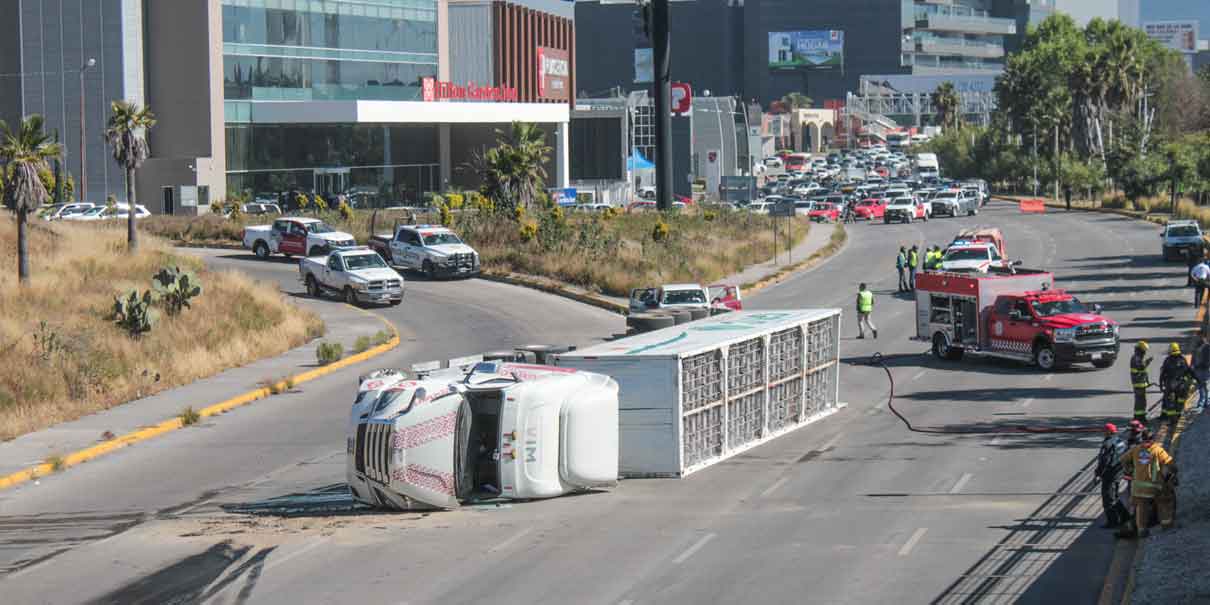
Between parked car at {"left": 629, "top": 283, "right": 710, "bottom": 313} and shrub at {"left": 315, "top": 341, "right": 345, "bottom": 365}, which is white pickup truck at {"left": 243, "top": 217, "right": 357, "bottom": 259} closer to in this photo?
parked car at {"left": 629, "top": 283, "right": 710, "bottom": 313}

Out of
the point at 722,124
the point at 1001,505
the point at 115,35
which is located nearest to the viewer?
the point at 1001,505

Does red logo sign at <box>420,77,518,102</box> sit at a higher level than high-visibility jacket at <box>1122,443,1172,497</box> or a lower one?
higher

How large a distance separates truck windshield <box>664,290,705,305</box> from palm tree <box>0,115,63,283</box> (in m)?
16.3

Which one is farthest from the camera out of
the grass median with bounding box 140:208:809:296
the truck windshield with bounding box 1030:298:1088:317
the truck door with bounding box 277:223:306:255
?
the truck door with bounding box 277:223:306:255

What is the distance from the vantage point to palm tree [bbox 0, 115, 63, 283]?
130ft

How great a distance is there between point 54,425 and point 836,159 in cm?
16944

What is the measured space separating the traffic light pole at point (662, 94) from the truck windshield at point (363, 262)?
1163 inches

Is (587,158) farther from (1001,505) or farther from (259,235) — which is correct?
(1001,505)

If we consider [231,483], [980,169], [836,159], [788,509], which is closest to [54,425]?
[231,483]

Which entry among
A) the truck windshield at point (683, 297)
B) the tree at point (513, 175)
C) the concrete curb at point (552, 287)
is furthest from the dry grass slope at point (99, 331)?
the tree at point (513, 175)

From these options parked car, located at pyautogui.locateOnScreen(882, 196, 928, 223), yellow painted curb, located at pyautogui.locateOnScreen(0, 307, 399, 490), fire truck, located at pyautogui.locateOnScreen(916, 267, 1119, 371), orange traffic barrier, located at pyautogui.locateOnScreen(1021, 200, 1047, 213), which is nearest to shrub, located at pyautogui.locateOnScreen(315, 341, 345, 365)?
yellow painted curb, located at pyautogui.locateOnScreen(0, 307, 399, 490)

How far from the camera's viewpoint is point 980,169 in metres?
145

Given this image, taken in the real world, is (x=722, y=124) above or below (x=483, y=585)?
above

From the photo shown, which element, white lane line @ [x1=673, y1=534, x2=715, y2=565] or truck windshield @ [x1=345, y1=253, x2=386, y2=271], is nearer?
white lane line @ [x1=673, y1=534, x2=715, y2=565]
